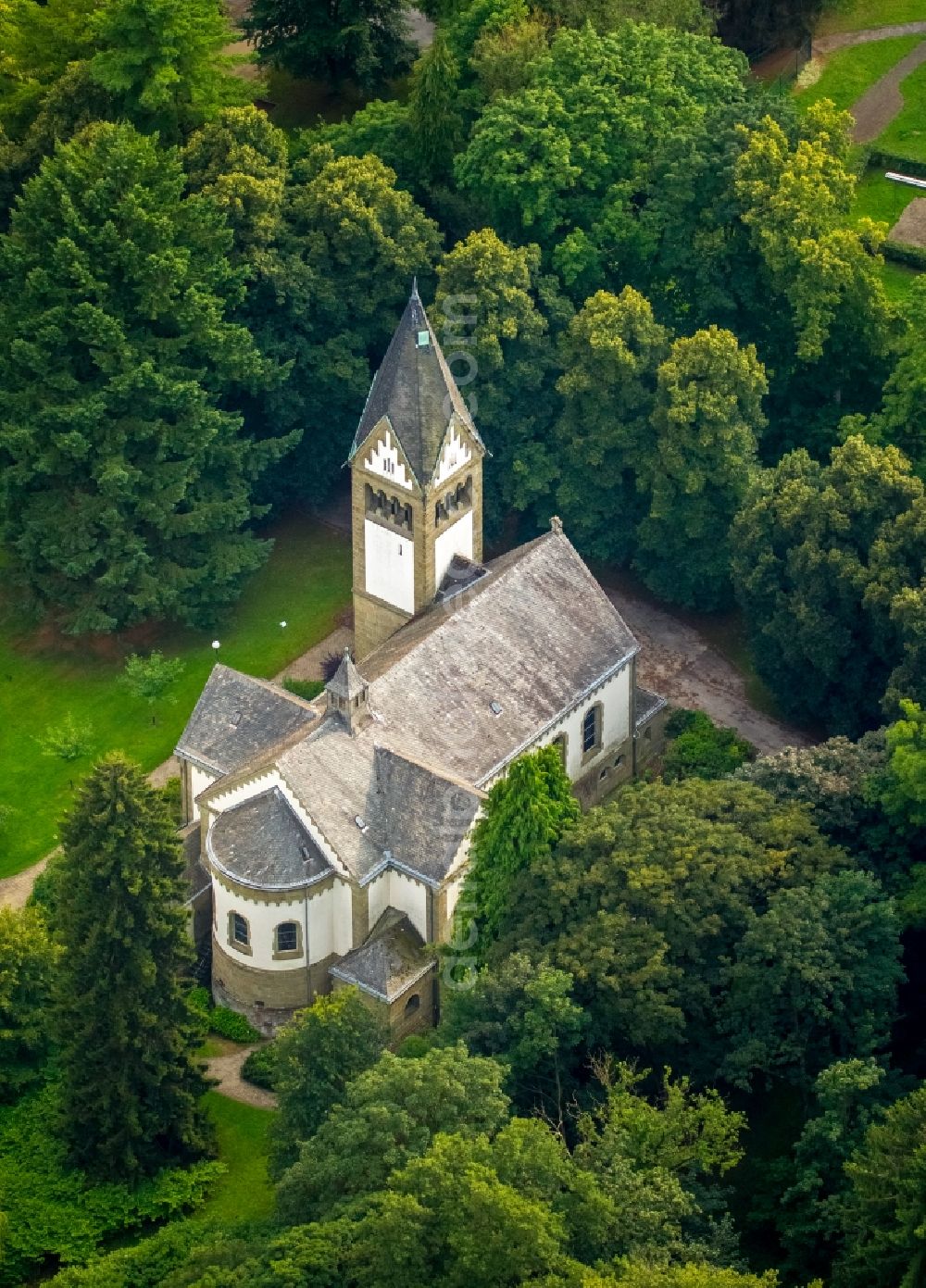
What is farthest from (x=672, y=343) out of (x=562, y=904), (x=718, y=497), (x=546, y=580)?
(x=562, y=904)

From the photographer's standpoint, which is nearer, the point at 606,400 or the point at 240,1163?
the point at 240,1163

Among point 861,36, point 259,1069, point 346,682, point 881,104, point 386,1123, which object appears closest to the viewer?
point 386,1123

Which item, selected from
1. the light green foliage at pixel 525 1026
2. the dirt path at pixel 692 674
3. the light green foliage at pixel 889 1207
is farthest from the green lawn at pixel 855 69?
the light green foliage at pixel 889 1207

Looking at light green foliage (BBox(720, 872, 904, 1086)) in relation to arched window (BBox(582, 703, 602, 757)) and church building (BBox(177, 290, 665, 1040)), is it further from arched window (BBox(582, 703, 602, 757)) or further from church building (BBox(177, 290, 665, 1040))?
arched window (BBox(582, 703, 602, 757))

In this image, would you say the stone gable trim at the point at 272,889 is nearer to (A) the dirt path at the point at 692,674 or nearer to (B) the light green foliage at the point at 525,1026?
(B) the light green foliage at the point at 525,1026

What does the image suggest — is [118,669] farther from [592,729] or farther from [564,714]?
[564,714]

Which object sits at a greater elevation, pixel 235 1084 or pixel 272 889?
pixel 272 889

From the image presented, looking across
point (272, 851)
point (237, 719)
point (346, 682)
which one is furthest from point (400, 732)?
point (237, 719)
